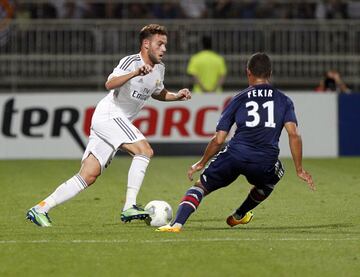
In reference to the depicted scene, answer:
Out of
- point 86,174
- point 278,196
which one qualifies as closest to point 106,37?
point 278,196

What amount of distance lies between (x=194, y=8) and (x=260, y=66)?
16756 millimetres

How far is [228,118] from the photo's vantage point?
10031 mm

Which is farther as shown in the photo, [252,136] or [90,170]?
[90,170]

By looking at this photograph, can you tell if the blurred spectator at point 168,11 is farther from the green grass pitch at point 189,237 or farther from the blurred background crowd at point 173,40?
the green grass pitch at point 189,237

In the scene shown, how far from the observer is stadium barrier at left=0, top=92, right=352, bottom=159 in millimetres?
21781

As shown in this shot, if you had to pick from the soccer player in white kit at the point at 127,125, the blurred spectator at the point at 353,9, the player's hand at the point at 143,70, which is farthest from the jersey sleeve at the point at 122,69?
the blurred spectator at the point at 353,9

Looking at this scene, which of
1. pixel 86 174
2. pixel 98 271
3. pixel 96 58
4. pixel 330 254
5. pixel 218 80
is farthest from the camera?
pixel 96 58

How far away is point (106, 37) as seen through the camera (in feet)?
85.2

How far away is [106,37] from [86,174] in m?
15.2

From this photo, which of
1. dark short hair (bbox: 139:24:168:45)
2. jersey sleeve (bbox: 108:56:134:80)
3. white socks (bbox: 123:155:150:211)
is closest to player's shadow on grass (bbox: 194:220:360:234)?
white socks (bbox: 123:155:150:211)

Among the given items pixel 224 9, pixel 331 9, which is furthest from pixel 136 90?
pixel 331 9

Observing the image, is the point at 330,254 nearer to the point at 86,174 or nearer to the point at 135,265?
the point at 135,265

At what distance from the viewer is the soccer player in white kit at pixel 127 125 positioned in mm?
10922

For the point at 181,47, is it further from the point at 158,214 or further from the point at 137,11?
the point at 158,214
